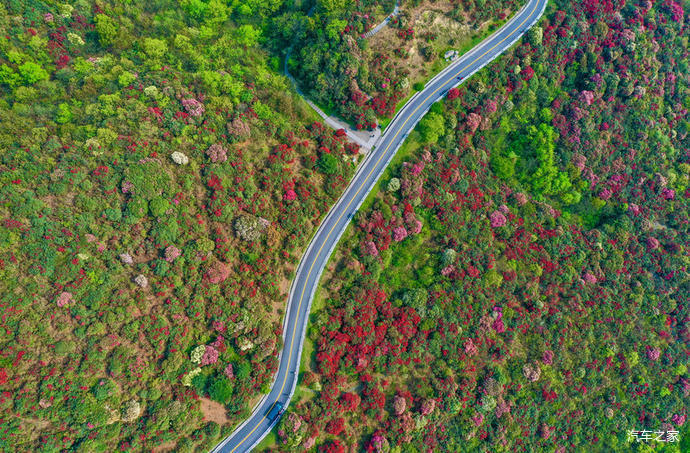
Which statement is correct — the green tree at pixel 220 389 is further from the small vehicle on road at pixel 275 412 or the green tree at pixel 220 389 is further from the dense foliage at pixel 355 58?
the dense foliage at pixel 355 58

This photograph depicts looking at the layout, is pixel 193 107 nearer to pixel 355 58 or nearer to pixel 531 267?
pixel 355 58

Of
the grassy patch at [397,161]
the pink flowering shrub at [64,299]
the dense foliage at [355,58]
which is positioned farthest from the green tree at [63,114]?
the grassy patch at [397,161]

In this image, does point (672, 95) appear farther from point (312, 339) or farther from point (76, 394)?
point (76, 394)

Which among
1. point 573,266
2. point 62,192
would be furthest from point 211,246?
point 573,266

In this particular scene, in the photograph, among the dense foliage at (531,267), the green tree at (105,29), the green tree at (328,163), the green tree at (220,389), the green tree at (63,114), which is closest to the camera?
the green tree at (220,389)

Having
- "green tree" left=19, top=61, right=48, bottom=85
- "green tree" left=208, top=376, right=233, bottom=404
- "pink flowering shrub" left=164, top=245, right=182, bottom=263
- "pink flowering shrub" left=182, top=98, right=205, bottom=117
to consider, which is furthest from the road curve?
"green tree" left=19, top=61, right=48, bottom=85

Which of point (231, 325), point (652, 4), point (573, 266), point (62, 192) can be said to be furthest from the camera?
point (652, 4)

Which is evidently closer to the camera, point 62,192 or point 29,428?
point 29,428
